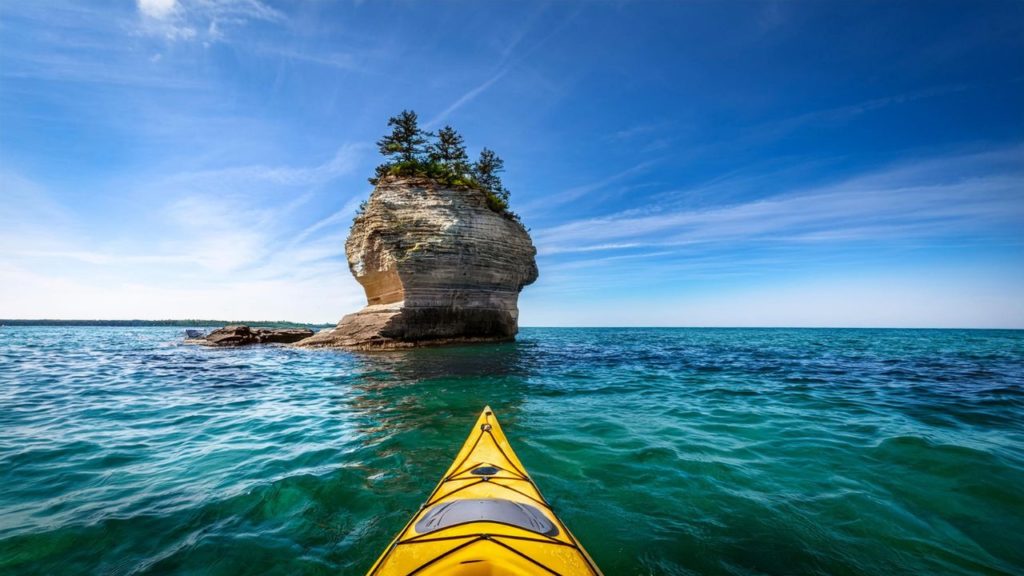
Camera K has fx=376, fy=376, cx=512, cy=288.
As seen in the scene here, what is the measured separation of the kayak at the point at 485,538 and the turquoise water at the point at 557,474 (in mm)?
779

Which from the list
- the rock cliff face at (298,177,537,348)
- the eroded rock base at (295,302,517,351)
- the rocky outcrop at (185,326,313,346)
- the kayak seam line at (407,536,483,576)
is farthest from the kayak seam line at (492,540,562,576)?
the rocky outcrop at (185,326,313,346)

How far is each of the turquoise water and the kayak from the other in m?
0.78

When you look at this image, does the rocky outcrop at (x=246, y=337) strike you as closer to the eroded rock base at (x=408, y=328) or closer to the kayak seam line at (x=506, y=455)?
the eroded rock base at (x=408, y=328)

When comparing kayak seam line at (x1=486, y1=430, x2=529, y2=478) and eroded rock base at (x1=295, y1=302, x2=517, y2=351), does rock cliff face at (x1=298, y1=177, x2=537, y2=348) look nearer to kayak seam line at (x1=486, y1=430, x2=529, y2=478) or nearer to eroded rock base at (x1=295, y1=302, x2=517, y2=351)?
eroded rock base at (x1=295, y1=302, x2=517, y2=351)

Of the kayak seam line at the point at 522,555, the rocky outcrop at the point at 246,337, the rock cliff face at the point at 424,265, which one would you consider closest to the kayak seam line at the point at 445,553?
the kayak seam line at the point at 522,555

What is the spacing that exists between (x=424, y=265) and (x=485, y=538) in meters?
20.0

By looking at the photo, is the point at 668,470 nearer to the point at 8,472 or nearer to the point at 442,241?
the point at 8,472

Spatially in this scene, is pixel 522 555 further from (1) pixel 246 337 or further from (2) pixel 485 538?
(1) pixel 246 337

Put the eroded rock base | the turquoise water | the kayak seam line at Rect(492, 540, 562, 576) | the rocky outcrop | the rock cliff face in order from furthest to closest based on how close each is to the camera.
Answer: the rocky outcrop, the eroded rock base, the rock cliff face, the turquoise water, the kayak seam line at Rect(492, 540, 562, 576)

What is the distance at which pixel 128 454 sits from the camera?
5.36 m

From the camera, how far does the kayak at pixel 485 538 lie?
7.18 ft

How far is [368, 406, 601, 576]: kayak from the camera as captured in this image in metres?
2.19

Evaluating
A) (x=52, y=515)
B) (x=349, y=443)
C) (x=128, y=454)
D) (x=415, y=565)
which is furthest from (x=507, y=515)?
(x=128, y=454)

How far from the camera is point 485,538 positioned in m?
2.40
